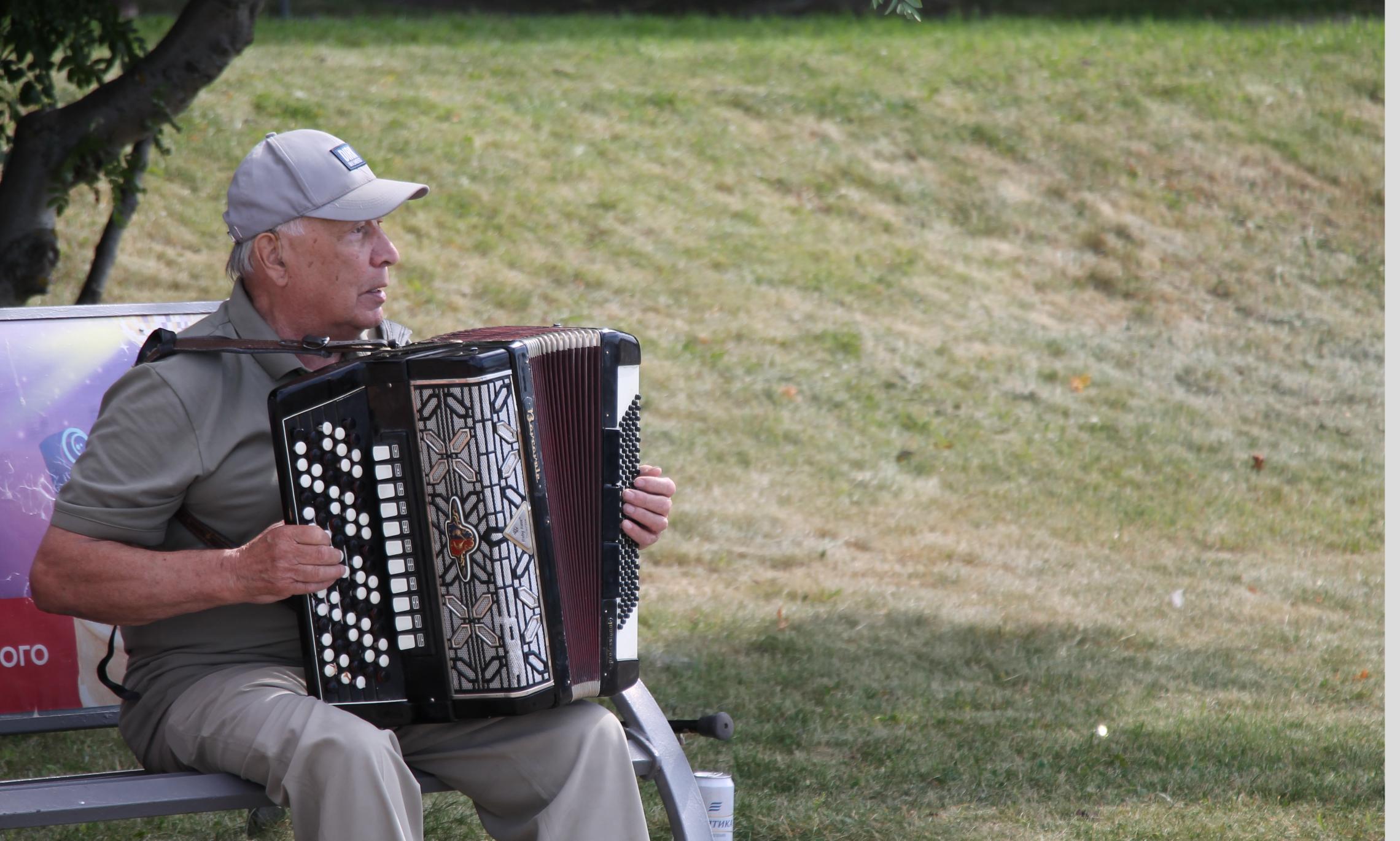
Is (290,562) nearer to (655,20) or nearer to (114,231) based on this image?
(114,231)

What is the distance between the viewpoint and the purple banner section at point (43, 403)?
3.16 metres

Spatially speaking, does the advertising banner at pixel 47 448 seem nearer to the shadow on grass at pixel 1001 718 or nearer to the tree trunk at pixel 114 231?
the shadow on grass at pixel 1001 718

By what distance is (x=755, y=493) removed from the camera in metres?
6.70

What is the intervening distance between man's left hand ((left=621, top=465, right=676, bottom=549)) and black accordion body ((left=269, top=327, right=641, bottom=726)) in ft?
0.66

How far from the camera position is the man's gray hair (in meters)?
2.68

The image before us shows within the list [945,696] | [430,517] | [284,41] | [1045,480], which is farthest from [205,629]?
[284,41]

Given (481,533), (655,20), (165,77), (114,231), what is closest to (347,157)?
(481,533)

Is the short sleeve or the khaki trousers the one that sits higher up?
the short sleeve

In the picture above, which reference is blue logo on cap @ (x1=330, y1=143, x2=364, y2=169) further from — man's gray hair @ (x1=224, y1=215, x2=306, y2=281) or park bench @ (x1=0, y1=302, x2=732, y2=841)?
park bench @ (x1=0, y1=302, x2=732, y2=841)

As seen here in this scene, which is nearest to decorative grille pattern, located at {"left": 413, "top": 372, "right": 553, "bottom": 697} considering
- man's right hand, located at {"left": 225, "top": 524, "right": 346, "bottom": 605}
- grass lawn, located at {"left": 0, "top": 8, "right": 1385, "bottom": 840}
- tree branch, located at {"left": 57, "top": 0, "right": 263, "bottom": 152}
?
man's right hand, located at {"left": 225, "top": 524, "right": 346, "bottom": 605}

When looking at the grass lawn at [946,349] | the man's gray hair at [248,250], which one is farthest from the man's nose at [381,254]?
the grass lawn at [946,349]

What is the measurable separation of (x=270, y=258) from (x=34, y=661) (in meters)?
1.10

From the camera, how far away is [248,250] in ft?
8.86

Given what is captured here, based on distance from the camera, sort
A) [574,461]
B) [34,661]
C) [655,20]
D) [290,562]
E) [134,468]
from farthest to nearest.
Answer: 1. [655,20]
2. [34,661]
3. [574,461]
4. [134,468]
5. [290,562]
